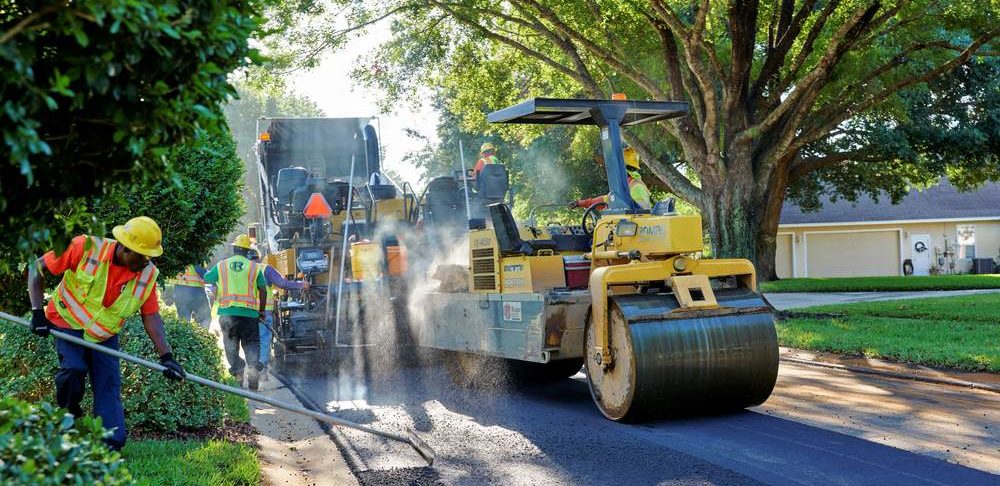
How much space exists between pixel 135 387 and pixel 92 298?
1.66m

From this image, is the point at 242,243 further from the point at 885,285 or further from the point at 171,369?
the point at 885,285

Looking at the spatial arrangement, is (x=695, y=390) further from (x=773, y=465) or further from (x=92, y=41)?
(x=92, y=41)

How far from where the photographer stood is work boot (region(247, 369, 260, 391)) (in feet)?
33.2

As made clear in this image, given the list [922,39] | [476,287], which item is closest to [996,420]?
[476,287]

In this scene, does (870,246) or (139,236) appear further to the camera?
(870,246)

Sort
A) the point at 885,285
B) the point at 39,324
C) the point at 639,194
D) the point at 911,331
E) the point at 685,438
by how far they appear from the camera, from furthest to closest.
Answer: the point at 885,285 → the point at 911,331 → the point at 639,194 → the point at 685,438 → the point at 39,324

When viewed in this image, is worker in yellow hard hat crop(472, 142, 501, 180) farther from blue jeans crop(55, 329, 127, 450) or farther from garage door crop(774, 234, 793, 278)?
garage door crop(774, 234, 793, 278)

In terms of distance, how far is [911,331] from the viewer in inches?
519

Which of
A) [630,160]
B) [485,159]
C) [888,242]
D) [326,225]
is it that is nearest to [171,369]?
[630,160]

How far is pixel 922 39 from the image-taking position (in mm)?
16016

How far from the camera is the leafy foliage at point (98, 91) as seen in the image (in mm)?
2562

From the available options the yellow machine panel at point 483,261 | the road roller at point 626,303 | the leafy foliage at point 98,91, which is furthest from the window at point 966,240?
the leafy foliage at point 98,91

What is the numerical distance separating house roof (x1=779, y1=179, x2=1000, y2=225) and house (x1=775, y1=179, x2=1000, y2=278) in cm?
4

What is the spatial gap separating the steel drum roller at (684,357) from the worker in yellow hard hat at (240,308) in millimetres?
4247
